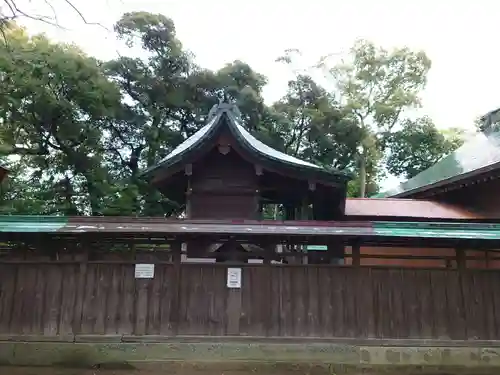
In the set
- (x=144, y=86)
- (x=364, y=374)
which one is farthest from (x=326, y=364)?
(x=144, y=86)

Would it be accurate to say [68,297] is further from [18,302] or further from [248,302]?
[248,302]

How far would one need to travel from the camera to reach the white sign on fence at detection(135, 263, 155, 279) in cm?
942

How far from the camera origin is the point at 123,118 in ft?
82.8

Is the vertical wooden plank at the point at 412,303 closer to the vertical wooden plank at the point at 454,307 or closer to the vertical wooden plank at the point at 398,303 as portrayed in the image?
the vertical wooden plank at the point at 398,303

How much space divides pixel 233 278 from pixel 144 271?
1847 millimetres

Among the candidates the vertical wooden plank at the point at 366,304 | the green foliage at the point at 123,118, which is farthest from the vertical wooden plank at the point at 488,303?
the green foliage at the point at 123,118

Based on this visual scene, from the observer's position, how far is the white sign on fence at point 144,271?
30.9 ft

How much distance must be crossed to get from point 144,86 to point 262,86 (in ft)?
25.1

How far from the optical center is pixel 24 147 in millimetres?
23391

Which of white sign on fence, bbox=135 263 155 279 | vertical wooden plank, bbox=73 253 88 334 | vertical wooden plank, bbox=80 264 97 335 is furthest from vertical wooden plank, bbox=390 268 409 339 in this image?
vertical wooden plank, bbox=73 253 88 334

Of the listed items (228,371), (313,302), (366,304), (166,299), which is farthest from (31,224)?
(366,304)

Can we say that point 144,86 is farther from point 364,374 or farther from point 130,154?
point 364,374

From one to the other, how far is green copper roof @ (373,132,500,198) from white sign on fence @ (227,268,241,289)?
788 centimetres

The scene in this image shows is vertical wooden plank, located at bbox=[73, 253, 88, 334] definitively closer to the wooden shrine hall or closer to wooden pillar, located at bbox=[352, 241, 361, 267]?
the wooden shrine hall
